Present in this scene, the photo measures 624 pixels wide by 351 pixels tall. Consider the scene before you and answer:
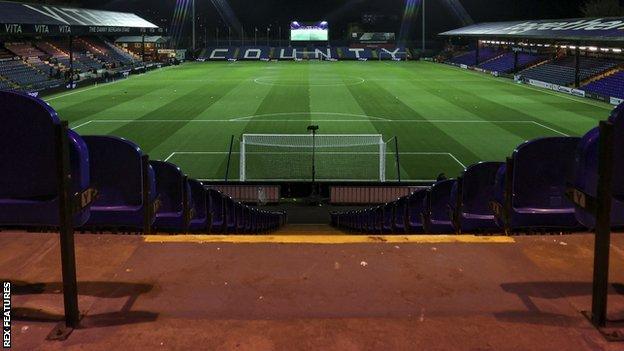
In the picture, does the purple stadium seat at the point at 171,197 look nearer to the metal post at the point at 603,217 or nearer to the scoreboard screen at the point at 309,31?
the metal post at the point at 603,217

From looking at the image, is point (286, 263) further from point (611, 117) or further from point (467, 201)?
point (467, 201)

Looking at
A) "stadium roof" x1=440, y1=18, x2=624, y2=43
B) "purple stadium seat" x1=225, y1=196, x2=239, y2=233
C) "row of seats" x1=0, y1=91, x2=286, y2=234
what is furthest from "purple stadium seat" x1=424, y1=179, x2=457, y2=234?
"stadium roof" x1=440, y1=18, x2=624, y2=43

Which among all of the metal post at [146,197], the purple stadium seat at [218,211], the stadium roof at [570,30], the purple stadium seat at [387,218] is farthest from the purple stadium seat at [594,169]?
the stadium roof at [570,30]

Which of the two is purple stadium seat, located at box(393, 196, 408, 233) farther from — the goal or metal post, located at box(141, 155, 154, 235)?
metal post, located at box(141, 155, 154, 235)

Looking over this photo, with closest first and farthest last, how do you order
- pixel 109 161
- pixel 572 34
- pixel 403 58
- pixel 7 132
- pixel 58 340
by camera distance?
pixel 58 340 → pixel 7 132 → pixel 109 161 → pixel 572 34 → pixel 403 58

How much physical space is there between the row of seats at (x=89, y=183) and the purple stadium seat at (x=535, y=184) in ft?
9.16

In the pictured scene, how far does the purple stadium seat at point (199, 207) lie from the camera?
8555 mm

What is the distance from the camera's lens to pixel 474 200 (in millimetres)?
7180

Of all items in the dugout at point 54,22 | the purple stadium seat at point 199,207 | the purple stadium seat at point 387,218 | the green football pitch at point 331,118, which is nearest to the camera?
the purple stadium seat at point 199,207

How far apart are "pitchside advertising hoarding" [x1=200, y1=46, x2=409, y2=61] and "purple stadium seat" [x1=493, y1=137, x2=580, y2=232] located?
87.7 metres

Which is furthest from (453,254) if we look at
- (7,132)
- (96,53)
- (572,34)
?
(96,53)

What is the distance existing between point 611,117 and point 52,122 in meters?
2.86

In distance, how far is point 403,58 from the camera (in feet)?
302

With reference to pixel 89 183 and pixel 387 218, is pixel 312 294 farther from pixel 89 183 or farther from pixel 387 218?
pixel 387 218
